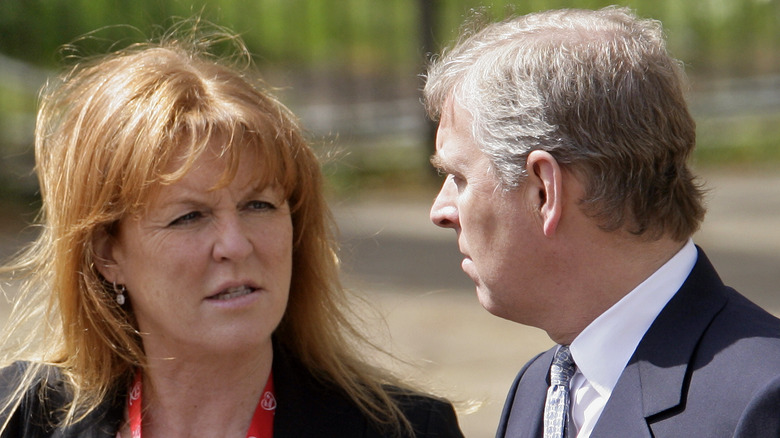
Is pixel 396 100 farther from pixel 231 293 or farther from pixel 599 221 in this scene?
pixel 599 221

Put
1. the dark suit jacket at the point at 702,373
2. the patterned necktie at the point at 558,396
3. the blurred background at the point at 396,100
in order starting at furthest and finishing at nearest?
1. the blurred background at the point at 396,100
2. the patterned necktie at the point at 558,396
3. the dark suit jacket at the point at 702,373

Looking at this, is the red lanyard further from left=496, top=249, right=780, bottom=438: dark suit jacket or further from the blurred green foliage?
the blurred green foliage

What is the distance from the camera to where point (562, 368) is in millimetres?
2256

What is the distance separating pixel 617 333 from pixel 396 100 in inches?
346

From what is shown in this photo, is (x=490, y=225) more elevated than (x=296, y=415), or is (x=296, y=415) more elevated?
(x=490, y=225)

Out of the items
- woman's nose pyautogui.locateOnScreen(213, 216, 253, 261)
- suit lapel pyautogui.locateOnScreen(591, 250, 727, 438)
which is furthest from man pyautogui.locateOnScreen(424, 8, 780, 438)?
woman's nose pyautogui.locateOnScreen(213, 216, 253, 261)

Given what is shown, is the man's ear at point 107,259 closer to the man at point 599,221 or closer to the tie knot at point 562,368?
the man at point 599,221

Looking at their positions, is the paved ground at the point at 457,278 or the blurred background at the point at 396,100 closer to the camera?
the paved ground at the point at 457,278

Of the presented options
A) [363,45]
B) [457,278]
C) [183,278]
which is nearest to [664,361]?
[183,278]

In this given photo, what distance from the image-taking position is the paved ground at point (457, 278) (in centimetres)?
531

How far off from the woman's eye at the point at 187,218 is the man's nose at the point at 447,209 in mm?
679

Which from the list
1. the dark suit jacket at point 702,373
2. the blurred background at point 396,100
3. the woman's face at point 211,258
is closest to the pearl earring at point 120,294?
the woman's face at point 211,258

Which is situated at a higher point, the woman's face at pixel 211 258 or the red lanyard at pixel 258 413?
the woman's face at pixel 211 258

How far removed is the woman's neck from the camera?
280 centimetres
